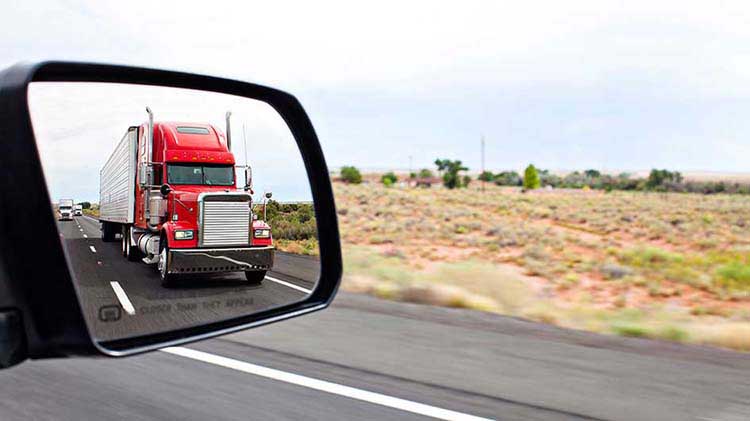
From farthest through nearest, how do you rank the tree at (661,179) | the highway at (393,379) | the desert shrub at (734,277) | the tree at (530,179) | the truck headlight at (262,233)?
the tree at (530,179), the tree at (661,179), the desert shrub at (734,277), the highway at (393,379), the truck headlight at (262,233)

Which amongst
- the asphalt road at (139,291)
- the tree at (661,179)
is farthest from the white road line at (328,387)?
the tree at (661,179)

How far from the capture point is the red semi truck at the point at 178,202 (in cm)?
216

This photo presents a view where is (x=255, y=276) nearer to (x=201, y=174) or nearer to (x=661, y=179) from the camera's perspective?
(x=201, y=174)

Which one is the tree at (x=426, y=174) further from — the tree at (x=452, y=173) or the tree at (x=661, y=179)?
the tree at (x=661, y=179)

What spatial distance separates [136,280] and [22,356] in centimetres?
40

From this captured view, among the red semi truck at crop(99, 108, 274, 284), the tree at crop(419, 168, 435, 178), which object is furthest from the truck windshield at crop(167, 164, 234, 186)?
the tree at crop(419, 168, 435, 178)

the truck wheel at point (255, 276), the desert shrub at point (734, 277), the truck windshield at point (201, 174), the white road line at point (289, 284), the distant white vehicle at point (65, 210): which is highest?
the truck windshield at point (201, 174)

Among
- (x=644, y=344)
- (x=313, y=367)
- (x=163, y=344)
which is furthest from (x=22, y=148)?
(x=644, y=344)

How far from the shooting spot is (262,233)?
2.35 m

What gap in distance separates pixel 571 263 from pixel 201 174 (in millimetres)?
20536

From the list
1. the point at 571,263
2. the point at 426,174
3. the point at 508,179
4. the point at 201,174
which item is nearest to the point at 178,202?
the point at 201,174

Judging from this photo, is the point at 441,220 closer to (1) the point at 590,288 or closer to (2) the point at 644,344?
(1) the point at 590,288

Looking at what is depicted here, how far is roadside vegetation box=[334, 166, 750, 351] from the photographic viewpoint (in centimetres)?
1012

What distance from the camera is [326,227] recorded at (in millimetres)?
2947
